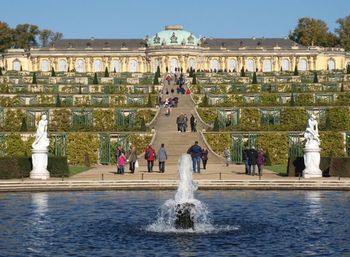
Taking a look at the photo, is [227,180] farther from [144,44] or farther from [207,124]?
[144,44]

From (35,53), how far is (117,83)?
54.5 meters

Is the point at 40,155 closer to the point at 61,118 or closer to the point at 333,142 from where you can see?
the point at 333,142

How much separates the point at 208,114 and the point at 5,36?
256 feet

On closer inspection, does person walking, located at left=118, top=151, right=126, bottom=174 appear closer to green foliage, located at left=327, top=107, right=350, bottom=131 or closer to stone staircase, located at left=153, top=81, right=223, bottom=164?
stone staircase, located at left=153, top=81, right=223, bottom=164

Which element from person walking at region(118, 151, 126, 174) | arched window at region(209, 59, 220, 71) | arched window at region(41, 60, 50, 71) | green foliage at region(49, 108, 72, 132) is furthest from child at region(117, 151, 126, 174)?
arched window at region(209, 59, 220, 71)

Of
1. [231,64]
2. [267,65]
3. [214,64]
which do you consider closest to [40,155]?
[214,64]

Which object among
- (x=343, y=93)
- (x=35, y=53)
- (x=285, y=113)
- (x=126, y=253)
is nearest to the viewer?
(x=126, y=253)

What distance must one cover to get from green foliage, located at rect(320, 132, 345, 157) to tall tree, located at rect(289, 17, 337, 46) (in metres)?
Answer: 85.3

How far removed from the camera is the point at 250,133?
157ft

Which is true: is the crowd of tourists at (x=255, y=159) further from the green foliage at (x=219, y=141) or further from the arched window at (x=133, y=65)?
the arched window at (x=133, y=65)

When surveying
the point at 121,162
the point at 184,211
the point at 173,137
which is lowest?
the point at 184,211

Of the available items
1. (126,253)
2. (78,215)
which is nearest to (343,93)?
(78,215)

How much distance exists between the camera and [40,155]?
36.7 meters

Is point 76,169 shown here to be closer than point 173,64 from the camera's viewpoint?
Yes
